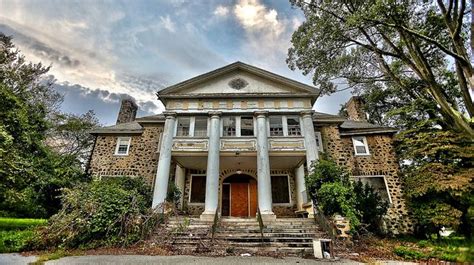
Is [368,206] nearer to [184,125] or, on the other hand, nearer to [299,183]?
[299,183]

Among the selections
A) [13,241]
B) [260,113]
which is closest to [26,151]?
[13,241]

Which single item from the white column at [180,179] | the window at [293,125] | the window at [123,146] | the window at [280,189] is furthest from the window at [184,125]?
the window at [280,189]

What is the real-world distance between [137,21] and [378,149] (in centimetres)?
1463

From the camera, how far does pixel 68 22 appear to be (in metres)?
10.3

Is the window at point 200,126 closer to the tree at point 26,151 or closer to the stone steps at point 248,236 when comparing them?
the stone steps at point 248,236

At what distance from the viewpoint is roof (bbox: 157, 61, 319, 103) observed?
13757mm

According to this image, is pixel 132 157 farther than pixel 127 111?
No

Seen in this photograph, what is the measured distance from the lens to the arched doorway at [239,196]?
47.0 ft

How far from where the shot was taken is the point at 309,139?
12516mm

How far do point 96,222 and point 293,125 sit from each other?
10.3 metres

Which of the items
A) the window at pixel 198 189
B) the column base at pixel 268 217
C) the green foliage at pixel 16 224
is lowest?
the green foliage at pixel 16 224

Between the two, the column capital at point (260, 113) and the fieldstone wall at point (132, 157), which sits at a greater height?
the column capital at point (260, 113)

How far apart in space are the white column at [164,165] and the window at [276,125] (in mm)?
5541

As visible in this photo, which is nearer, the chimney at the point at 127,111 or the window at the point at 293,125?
the window at the point at 293,125
